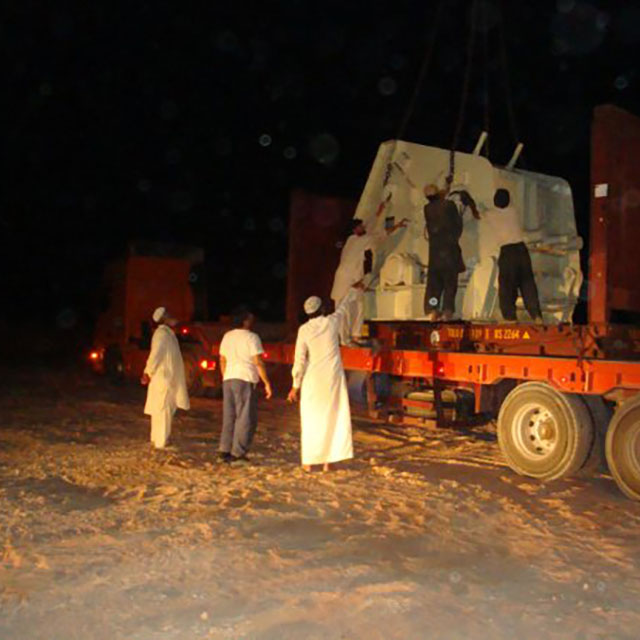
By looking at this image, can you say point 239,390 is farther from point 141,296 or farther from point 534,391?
point 141,296

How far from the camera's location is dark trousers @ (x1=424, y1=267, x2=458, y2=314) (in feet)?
32.0

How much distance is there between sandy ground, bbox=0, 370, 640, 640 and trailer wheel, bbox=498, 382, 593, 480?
0.20 meters

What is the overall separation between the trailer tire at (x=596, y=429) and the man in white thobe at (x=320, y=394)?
235cm

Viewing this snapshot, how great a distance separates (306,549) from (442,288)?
5.18 m

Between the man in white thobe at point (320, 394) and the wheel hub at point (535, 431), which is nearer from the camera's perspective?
the wheel hub at point (535, 431)

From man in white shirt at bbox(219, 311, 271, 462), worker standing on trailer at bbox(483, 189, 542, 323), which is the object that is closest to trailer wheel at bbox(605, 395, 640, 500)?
worker standing on trailer at bbox(483, 189, 542, 323)

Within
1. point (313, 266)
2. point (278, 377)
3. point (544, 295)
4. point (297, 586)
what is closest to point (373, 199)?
point (313, 266)

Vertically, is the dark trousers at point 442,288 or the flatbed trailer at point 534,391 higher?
the dark trousers at point 442,288

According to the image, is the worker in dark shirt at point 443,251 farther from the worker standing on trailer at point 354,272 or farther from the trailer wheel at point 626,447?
the trailer wheel at point 626,447

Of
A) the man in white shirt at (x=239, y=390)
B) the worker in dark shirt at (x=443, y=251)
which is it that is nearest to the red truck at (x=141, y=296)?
the worker in dark shirt at (x=443, y=251)

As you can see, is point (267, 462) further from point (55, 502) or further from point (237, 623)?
point (237, 623)

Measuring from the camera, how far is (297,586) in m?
4.61

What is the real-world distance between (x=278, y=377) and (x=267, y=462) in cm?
541

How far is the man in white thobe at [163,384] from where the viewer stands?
9352mm
